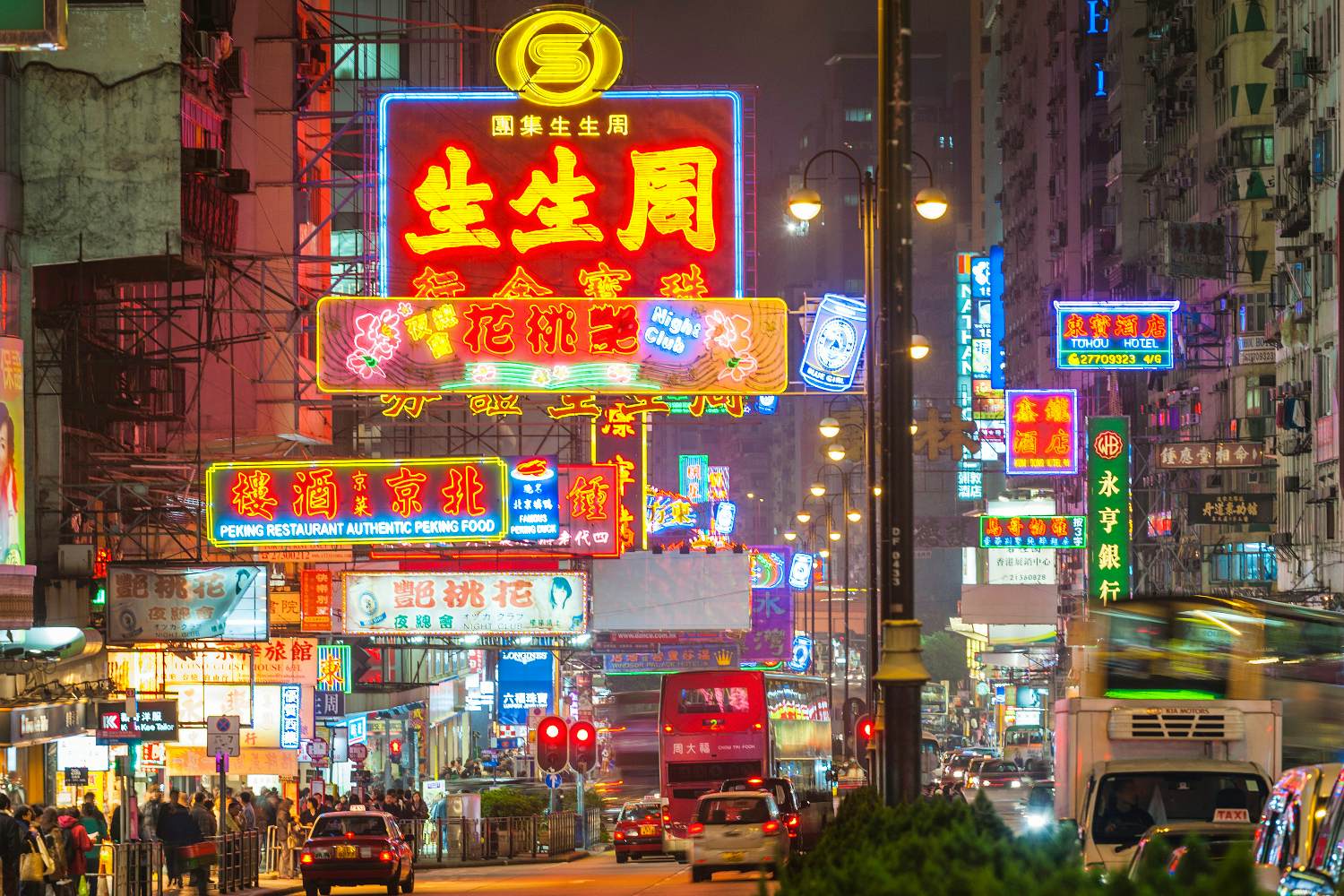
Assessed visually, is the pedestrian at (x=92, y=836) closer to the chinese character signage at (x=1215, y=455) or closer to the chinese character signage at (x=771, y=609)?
the chinese character signage at (x=1215, y=455)

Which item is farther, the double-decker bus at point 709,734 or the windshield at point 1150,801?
the double-decker bus at point 709,734

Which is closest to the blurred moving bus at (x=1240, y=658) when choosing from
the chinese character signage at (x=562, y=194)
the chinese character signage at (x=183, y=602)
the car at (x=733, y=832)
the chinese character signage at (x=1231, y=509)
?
the car at (x=733, y=832)

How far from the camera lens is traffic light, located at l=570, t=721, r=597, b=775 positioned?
138 ft

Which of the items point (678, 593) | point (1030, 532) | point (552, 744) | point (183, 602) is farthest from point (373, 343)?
point (1030, 532)

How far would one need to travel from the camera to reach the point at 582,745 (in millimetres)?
42312

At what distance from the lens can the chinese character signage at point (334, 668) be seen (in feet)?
154

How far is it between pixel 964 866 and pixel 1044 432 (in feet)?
147

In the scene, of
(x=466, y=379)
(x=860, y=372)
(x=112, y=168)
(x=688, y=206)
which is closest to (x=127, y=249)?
(x=112, y=168)

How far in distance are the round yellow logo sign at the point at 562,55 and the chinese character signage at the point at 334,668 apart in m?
14.6

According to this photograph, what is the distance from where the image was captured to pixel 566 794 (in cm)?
5456

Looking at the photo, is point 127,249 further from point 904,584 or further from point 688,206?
point 904,584

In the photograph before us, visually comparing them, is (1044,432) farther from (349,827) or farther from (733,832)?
(349,827)

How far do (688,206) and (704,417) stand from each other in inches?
164

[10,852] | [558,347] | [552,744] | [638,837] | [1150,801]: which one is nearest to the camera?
[1150,801]
